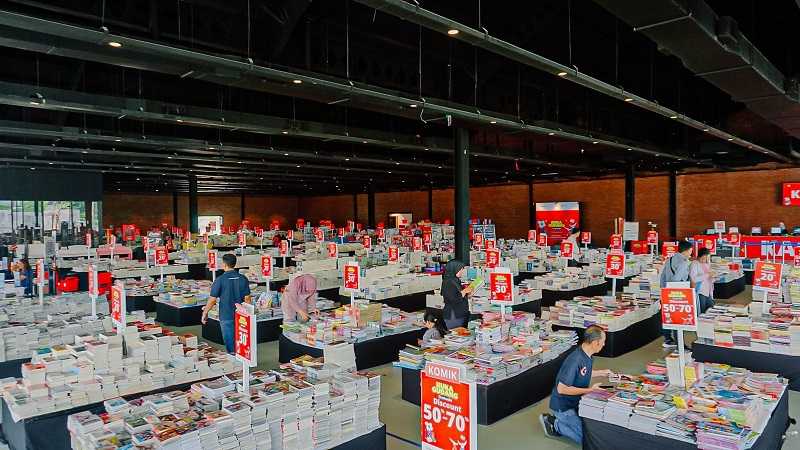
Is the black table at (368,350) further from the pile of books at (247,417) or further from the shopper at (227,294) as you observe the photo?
the pile of books at (247,417)

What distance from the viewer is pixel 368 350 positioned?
7.72m

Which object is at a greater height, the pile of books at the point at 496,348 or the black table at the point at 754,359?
the pile of books at the point at 496,348

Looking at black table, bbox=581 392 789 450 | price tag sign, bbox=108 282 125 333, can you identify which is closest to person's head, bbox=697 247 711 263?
black table, bbox=581 392 789 450

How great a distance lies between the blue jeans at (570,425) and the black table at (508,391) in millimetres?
726

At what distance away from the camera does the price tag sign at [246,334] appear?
4.20 metres

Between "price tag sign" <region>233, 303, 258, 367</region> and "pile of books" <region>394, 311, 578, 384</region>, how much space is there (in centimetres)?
212

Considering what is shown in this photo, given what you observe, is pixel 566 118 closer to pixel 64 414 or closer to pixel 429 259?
pixel 429 259

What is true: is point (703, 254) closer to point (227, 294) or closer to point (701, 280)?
point (701, 280)

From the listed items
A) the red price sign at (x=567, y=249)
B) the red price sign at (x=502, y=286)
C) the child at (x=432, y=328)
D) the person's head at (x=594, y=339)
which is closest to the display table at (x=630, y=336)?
the red price sign at (x=502, y=286)

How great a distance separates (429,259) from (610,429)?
479 inches

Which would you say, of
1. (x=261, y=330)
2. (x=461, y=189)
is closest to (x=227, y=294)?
(x=261, y=330)

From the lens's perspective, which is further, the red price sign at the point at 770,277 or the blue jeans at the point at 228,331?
the red price sign at the point at 770,277

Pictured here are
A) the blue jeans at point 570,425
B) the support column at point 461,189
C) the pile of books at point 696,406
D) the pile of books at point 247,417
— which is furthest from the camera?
the support column at point 461,189

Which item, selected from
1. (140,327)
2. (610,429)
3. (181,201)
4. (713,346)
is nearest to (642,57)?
(713,346)
